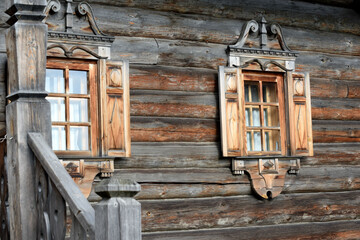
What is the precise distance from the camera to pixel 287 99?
21.9ft

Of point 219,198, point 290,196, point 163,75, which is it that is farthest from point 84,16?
point 290,196

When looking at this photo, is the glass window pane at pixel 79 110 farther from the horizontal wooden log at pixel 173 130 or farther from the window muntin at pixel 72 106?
the horizontal wooden log at pixel 173 130

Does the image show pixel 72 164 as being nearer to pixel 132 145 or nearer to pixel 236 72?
pixel 132 145

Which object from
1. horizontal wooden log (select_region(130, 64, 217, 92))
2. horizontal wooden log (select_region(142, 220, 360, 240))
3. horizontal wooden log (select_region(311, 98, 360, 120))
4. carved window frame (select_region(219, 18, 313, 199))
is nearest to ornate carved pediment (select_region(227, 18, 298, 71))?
carved window frame (select_region(219, 18, 313, 199))

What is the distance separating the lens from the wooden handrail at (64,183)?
2.96 meters

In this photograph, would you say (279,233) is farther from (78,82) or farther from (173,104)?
(78,82)

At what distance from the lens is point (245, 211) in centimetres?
637

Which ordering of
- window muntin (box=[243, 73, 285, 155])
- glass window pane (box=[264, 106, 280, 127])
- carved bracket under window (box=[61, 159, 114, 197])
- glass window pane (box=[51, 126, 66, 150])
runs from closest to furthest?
carved bracket under window (box=[61, 159, 114, 197]), glass window pane (box=[51, 126, 66, 150]), window muntin (box=[243, 73, 285, 155]), glass window pane (box=[264, 106, 280, 127])

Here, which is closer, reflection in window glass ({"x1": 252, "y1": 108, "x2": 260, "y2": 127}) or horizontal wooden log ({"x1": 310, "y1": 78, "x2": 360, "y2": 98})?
reflection in window glass ({"x1": 252, "y1": 108, "x2": 260, "y2": 127})

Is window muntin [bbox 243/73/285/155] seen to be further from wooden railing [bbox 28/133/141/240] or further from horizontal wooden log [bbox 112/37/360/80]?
wooden railing [bbox 28/133/141/240]

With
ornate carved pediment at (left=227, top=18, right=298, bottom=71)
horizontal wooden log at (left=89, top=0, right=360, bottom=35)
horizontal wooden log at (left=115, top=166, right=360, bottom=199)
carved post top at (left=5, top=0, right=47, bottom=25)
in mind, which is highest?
horizontal wooden log at (left=89, top=0, right=360, bottom=35)

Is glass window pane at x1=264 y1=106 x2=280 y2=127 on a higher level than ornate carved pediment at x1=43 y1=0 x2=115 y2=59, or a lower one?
lower

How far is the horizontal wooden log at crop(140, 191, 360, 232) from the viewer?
5945 millimetres

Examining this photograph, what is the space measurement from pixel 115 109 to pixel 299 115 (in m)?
2.08
